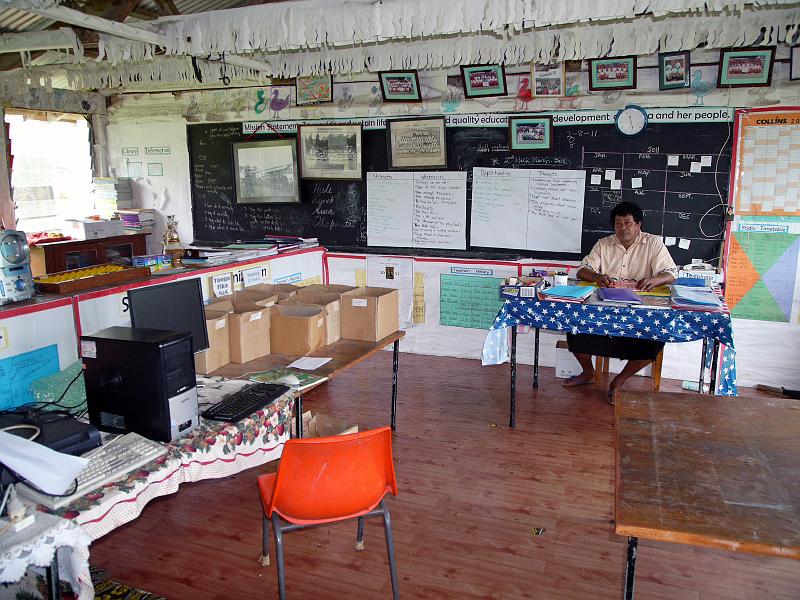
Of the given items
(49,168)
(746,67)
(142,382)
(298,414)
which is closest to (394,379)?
(298,414)

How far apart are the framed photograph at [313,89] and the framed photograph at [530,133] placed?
1.74 meters

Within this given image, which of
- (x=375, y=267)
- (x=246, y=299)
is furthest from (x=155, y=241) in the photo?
(x=246, y=299)

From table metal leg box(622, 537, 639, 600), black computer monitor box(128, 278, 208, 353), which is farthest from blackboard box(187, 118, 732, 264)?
table metal leg box(622, 537, 639, 600)

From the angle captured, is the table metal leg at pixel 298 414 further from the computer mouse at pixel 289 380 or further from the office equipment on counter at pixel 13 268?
the office equipment on counter at pixel 13 268

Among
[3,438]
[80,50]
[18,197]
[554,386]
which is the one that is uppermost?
[80,50]

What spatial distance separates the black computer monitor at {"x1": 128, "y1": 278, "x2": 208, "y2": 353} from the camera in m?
2.63

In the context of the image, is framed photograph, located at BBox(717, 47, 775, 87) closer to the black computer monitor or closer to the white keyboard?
the black computer monitor

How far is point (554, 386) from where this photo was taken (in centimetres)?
509

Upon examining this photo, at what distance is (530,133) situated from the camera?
533cm

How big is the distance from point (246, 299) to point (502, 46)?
107 inches

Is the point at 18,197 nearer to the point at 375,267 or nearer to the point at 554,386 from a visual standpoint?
the point at 375,267

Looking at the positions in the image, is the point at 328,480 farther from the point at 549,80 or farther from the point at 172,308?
the point at 549,80

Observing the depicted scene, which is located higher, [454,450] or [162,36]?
[162,36]

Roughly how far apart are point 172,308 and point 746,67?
4327mm
